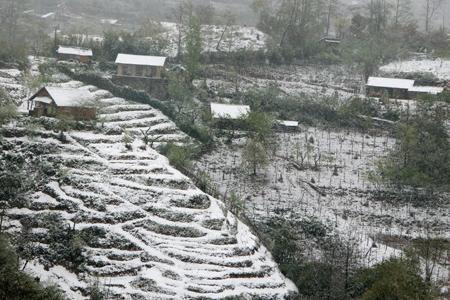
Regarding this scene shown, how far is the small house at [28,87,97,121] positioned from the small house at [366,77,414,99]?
24440 millimetres

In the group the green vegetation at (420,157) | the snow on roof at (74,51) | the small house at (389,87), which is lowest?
the green vegetation at (420,157)

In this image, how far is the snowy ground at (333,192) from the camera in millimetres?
31719

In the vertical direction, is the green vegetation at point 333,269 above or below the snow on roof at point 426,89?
below

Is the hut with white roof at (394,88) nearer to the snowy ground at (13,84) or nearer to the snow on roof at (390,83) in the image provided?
the snow on roof at (390,83)

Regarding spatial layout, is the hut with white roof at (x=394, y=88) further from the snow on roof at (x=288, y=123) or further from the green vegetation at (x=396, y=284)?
the green vegetation at (x=396, y=284)

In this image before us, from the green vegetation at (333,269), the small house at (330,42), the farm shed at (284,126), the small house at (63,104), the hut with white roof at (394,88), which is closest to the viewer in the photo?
the green vegetation at (333,269)

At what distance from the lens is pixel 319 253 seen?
29281 millimetres

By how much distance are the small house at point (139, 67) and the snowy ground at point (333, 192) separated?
12539 millimetres


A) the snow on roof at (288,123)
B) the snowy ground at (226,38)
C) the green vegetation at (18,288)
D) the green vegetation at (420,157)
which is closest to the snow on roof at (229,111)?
the snow on roof at (288,123)

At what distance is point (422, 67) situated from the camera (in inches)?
2215

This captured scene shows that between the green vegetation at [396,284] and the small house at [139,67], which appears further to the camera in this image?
the small house at [139,67]

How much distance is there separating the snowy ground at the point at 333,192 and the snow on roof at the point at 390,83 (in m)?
9.41

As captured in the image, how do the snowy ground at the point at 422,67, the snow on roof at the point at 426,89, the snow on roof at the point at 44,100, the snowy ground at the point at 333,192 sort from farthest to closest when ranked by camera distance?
the snowy ground at the point at 422,67 < the snow on roof at the point at 426,89 < the snow on roof at the point at 44,100 < the snowy ground at the point at 333,192

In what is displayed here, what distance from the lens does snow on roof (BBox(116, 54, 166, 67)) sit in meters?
49.2
